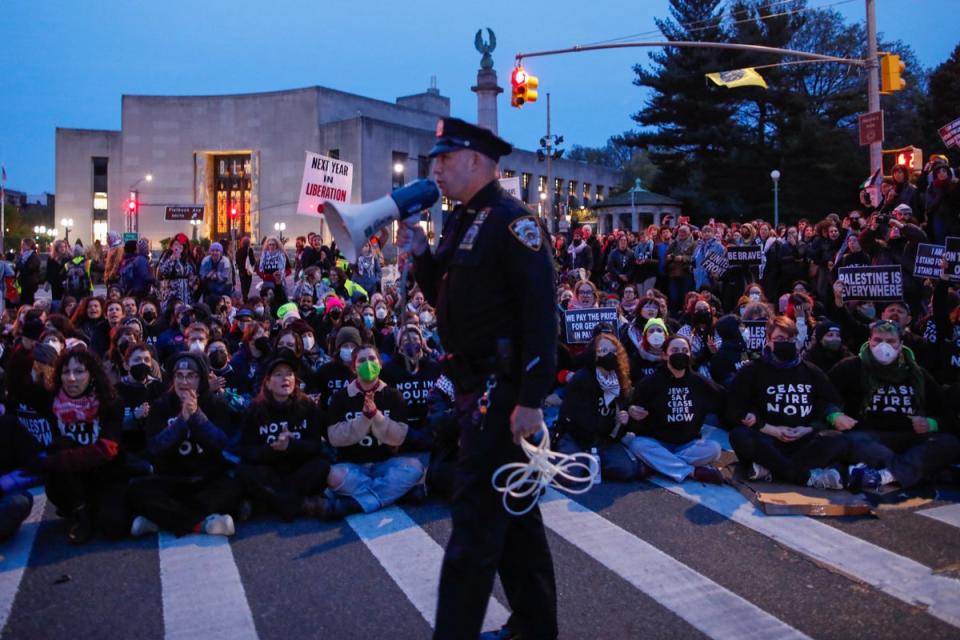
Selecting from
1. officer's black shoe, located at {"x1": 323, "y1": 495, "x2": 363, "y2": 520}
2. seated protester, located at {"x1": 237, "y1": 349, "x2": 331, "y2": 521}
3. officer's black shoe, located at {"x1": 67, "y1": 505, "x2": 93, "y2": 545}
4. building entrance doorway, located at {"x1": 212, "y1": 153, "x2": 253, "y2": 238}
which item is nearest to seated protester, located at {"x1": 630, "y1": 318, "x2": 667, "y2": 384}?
officer's black shoe, located at {"x1": 323, "y1": 495, "x2": 363, "y2": 520}

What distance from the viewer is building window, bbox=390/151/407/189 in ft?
161

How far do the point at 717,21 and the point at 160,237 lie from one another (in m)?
33.5

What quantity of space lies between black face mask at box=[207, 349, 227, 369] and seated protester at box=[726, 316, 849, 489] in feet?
16.5

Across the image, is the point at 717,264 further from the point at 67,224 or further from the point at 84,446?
the point at 67,224

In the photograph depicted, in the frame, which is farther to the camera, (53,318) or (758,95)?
(758,95)

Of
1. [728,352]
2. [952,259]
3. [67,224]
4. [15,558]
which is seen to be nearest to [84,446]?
[15,558]

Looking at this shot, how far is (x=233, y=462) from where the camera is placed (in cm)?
657

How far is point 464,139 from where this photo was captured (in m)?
3.54

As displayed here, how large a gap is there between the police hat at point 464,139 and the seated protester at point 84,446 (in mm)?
3779

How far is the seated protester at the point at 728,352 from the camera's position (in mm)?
9367

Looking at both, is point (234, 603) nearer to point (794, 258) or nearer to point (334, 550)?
point (334, 550)

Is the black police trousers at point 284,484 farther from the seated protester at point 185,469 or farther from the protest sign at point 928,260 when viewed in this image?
the protest sign at point 928,260

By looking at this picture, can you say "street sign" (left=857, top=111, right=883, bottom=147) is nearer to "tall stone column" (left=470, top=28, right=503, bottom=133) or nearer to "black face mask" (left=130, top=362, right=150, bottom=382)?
"tall stone column" (left=470, top=28, right=503, bottom=133)

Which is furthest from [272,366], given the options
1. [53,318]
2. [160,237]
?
[160,237]
